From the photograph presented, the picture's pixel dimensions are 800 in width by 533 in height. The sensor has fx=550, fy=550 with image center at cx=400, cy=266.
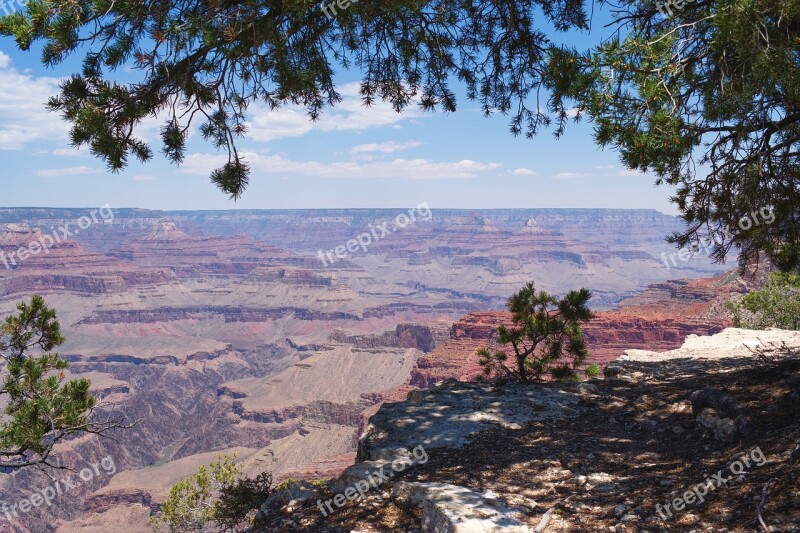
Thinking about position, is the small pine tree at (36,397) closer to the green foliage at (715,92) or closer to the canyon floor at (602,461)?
the canyon floor at (602,461)

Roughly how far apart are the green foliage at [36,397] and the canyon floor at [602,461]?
2079mm

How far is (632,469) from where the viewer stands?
4734 mm

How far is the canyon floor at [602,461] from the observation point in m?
3.66

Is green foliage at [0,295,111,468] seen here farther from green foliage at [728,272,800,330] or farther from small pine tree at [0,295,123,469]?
green foliage at [728,272,800,330]

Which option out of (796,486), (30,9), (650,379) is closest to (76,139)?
(30,9)

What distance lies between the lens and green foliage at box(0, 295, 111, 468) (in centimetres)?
476

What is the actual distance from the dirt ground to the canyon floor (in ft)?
0.04

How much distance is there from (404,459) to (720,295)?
9084 cm

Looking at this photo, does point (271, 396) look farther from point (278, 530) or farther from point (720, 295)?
point (278, 530)

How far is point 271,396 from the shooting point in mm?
133875

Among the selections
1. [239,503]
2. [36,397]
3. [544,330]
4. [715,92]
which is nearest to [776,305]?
[544,330]

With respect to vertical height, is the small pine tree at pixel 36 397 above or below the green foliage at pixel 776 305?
above

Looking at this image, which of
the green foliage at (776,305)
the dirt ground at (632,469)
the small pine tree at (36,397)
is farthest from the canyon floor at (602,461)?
the green foliage at (776,305)

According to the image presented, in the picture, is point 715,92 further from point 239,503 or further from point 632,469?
point 239,503
